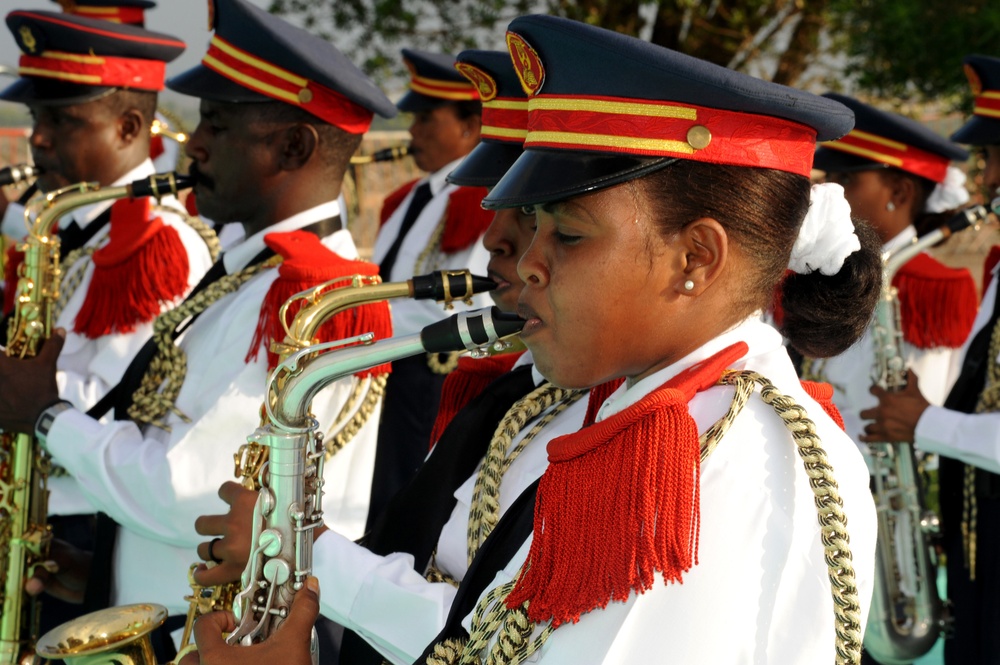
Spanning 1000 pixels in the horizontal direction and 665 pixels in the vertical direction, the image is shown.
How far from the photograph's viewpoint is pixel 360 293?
98.5 inches

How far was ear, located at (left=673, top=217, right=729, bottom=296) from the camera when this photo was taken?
1616 mm

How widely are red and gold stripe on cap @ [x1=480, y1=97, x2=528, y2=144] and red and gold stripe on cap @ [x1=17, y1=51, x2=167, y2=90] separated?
2.36m

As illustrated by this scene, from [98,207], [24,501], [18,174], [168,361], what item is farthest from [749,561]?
[18,174]

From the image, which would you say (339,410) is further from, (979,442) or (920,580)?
(920,580)

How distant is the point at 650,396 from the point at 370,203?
9970 millimetres

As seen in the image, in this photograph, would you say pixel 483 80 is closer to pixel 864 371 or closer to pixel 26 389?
pixel 26 389

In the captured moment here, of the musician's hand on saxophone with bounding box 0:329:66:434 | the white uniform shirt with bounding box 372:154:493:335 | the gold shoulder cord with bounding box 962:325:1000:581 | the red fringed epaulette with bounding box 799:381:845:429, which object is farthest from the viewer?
the white uniform shirt with bounding box 372:154:493:335

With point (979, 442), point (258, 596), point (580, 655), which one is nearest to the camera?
point (580, 655)

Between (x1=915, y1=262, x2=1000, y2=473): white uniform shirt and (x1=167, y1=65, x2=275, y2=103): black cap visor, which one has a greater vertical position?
(x1=167, y1=65, x2=275, y2=103): black cap visor

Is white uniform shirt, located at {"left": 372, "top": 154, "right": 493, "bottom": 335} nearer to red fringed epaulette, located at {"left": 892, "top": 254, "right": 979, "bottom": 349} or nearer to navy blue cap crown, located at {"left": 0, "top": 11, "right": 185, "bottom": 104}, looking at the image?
navy blue cap crown, located at {"left": 0, "top": 11, "right": 185, "bottom": 104}

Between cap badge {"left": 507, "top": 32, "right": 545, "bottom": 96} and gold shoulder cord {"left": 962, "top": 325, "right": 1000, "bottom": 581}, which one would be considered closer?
cap badge {"left": 507, "top": 32, "right": 545, "bottom": 96}

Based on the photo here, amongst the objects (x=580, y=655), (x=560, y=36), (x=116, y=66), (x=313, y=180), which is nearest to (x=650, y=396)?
(x=580, y=655)

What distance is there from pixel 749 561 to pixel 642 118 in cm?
62

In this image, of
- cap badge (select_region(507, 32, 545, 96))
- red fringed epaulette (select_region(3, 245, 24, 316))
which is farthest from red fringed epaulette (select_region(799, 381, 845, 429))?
red fringed epaulette (select_region(3, 245, 24, 316))
